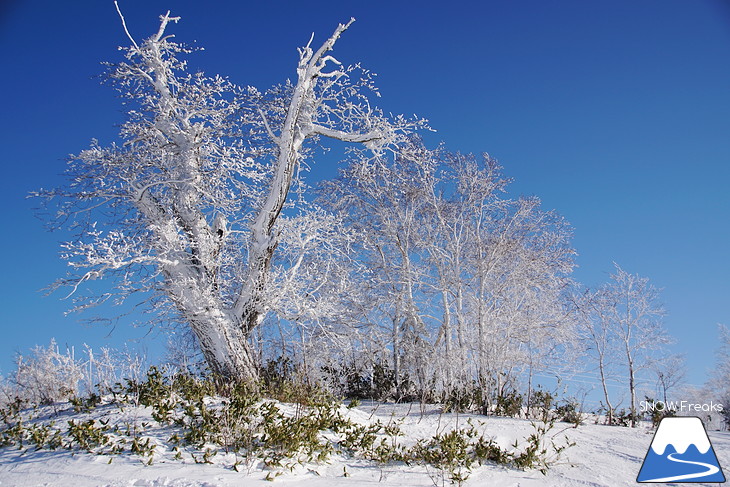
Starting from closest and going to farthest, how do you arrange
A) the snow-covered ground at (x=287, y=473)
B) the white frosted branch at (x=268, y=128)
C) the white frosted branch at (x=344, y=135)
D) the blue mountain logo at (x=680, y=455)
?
the snow-covered ground at (x=287, y=473), the blue mountain logo at (x=680, y=455), the white frosted branch at (x=268, y=128), the white frosted branch at (x=344, y=135)

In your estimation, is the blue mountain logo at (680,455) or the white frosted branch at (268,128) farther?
the white frosted branch at (268,128)

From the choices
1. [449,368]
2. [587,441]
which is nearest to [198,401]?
[587,441]

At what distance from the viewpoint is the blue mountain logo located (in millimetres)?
5102

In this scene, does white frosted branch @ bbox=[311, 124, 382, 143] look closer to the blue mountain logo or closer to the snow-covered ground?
the snow-covered ground

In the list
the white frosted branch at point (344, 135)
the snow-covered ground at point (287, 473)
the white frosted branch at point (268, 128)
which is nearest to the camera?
the snow-covered ground at point (287, 473)

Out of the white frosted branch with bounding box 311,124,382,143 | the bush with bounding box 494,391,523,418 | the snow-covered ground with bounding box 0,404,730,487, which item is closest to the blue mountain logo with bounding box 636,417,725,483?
the snow-covered ground with bounding box 0,404,730,487

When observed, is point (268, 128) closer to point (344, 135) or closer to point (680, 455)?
point (344, 135)

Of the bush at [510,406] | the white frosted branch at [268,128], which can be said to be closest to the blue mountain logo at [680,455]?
the bush at [510,406]

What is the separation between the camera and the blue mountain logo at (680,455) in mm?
5102

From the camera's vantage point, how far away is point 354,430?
5.59m

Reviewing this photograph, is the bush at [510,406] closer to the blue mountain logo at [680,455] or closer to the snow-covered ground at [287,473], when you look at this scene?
the snow-covered ground at [287,473]

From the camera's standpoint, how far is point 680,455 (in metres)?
5.23

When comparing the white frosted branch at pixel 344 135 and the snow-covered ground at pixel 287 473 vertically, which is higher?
the white frosted branch at pixel 344 135

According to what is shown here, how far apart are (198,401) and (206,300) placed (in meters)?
1.86
